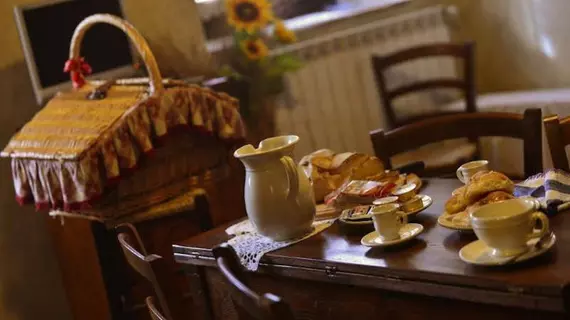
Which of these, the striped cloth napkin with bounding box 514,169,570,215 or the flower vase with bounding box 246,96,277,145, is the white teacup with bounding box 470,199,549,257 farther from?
the flower vase with bounding box 246,96,277,145

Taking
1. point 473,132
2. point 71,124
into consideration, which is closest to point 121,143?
point 71,124

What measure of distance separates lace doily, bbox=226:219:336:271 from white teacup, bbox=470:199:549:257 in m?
0.45

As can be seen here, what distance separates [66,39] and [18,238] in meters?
0.67

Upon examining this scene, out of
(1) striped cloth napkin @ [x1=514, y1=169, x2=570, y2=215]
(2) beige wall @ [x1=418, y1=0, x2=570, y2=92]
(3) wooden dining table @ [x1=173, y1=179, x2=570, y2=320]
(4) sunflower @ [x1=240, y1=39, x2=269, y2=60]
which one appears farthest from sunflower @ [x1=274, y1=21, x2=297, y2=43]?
(1) striped cloth napkin @ [x1=514, y1=169, x2=570, y2=215]

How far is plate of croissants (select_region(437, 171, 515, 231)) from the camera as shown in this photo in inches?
57.1

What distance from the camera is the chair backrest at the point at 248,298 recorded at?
41.4 inches

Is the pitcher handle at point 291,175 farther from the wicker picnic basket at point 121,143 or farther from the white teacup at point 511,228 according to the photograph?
the wicker picnic basket at point 121,143

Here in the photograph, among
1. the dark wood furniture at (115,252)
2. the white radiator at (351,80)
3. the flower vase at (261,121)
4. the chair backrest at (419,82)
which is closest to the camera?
the dark wood furniture at (115,252)

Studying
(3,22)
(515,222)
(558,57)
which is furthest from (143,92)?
(558,57)

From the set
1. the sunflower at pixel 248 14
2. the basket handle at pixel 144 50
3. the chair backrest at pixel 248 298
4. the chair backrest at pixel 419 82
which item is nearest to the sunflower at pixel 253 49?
the sunflower at pixel 248 14

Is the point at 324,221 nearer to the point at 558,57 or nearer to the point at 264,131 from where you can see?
the point at 264,131

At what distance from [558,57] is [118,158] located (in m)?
2.23

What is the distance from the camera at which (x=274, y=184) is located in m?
1.61

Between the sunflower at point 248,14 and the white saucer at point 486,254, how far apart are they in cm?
183
